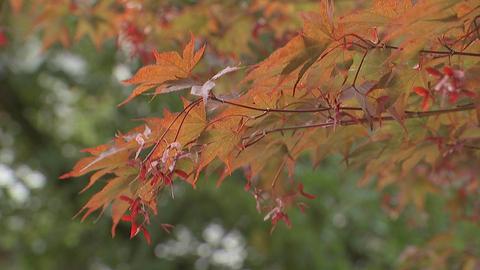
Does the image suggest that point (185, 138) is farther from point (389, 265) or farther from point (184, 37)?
point (389, 265)

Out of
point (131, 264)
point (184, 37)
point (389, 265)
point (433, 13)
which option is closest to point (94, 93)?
point (131, 264)

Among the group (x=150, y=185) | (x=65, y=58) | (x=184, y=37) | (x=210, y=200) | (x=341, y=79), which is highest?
(x=341, y=79)

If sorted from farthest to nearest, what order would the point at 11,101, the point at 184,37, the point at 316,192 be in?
the point at 11,101
the point at 316,192
the point at 184,37

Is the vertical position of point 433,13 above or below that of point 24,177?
above

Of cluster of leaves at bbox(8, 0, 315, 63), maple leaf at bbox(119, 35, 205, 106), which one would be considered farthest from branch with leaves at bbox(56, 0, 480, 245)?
cluster of leaves at bbox(8, 0, 315, 63)

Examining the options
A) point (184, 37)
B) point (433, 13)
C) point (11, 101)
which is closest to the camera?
point (433, 13)

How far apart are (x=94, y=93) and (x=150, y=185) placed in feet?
11.0

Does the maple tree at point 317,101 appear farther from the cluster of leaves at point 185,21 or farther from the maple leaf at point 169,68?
the cluster of leaves at point 185,21

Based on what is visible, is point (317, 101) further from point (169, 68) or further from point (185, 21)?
point (185, 21)

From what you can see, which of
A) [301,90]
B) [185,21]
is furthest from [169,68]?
[185,21]

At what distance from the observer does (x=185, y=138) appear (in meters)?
1.08

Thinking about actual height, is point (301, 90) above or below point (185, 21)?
above

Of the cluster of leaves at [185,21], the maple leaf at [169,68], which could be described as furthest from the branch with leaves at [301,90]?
the cluster of leaves at [185,21]

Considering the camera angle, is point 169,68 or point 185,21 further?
point 185,21
